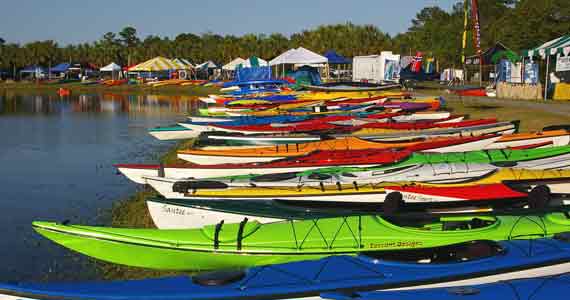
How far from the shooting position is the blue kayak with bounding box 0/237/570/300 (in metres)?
6.10

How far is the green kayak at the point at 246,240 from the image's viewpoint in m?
8.12

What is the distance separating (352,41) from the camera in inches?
2889

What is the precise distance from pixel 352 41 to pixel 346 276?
68534 millimetres

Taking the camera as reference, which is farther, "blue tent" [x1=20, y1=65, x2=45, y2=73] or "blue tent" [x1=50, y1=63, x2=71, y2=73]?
"blue tent" [x1=20, y1=65, x2=45, y2=73]

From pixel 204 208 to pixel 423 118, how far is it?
15.2 meters

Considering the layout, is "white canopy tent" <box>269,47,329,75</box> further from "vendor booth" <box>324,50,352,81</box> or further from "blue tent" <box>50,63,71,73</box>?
"blue tent" <box>50,63,71,73</box>

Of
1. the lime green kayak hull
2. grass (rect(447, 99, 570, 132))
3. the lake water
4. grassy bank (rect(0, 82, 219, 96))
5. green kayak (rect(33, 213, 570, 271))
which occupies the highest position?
grassy bank (rect(0, 82, 219, 96))

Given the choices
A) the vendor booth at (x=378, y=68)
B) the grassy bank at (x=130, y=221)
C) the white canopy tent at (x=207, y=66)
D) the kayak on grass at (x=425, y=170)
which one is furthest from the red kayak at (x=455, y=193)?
the white canopy tent at (x=207, y=66)

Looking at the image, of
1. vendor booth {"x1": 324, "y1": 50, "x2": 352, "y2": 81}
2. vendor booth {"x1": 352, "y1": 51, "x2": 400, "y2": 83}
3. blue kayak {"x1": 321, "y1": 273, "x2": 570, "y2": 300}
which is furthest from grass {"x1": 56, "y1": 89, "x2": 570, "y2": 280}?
vendor booth {"x1": 324, "y1": 50, "x2": 352, "y2": 81}

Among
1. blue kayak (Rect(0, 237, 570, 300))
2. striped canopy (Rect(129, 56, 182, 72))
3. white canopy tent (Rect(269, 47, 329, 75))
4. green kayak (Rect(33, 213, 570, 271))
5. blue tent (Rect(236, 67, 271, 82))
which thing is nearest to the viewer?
blue kayak (Rect(0, 237, 570, 300))

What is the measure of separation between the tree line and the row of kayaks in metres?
23.6

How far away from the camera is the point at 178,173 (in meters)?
13.4

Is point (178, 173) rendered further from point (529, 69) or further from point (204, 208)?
point (529, 69)

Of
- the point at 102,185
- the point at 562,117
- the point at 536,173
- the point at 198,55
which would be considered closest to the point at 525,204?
the point at 536,173
